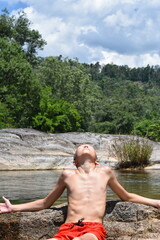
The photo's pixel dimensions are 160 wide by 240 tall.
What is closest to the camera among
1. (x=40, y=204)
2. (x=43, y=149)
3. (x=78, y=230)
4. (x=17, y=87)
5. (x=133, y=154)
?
(x=78, y=230)

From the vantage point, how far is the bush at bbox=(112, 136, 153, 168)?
1334 centimetres

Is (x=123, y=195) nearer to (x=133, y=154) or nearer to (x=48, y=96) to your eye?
(x=133, y=154)

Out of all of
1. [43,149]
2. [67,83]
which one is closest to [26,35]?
[67,83]

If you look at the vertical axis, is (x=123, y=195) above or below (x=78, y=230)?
above

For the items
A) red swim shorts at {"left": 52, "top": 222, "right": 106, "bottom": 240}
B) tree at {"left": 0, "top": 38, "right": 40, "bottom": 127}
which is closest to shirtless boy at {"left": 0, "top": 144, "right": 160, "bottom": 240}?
red swim shorts at {"left": 52, "top": 222, "right": 106, "bottom": 240}

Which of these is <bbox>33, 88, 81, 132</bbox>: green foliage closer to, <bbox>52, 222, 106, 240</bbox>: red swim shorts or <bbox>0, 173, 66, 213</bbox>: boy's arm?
<bbox>0, 173, 66, 213</bbox>: boy's arm

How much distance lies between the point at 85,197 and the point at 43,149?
12111 mm

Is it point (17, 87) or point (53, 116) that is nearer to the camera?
point (53, 116)

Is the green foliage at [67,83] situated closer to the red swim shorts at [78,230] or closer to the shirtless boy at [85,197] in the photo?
the shirtless boy at [85,197]

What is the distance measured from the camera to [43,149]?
1559cm

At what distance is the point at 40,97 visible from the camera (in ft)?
81.9

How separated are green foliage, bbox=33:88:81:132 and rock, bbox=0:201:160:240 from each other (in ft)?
61.8

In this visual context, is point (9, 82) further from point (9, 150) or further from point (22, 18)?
point (22, 18)

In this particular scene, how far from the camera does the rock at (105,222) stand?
374 centimetres
